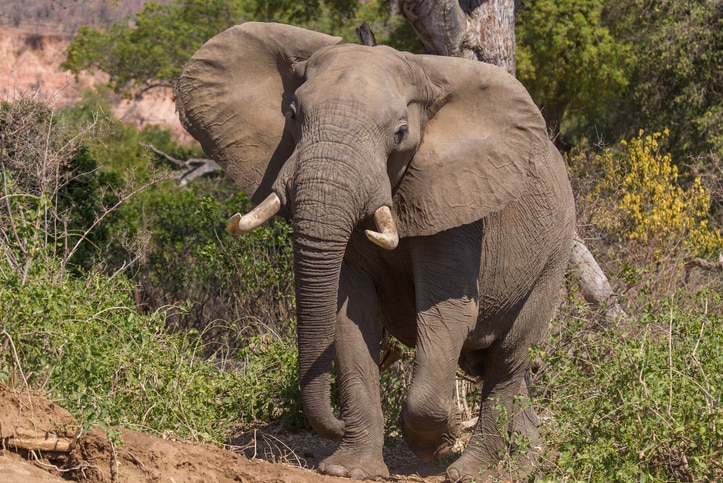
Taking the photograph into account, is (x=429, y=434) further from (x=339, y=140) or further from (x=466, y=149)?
(x=339, y=140)

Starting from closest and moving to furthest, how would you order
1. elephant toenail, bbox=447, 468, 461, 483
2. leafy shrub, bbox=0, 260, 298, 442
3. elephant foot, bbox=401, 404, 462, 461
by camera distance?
leafy shrub, bbox=0, 260, 298, 442, elephant foot, bbox=401, 404, 462, 461, elephant toenail, bbox=447, 468, 461, 483

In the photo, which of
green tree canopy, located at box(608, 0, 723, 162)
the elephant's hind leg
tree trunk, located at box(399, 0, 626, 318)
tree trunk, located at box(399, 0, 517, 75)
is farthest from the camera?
green tree canopy, located at box(608, 0, 723, 162)

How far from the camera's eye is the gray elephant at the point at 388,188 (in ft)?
17.0

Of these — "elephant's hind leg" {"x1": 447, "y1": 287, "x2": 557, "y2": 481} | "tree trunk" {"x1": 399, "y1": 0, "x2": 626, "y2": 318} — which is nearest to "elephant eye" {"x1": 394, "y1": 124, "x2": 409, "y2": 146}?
"elephant's hind leg" {"x1": 447, "y1": 287, "x2": 557, "y2": 481}

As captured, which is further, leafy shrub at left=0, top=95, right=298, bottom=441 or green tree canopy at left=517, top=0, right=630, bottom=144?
green tree canopy at left=517, top=0, right=630, bottom=144

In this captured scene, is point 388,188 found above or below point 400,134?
below

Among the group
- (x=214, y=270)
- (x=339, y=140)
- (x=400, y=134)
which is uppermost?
(x=339, y=140)

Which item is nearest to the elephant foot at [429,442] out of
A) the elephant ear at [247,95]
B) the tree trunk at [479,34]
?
the elephant ear at [247,95]

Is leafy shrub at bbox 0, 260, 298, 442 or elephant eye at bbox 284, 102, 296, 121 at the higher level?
elephant eye at bbox 284, 102, 296, 121

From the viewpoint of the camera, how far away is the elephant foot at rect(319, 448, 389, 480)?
5684mm

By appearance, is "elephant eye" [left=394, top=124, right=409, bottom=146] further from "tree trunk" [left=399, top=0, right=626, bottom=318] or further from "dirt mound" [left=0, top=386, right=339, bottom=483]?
"tree trunk" [left=399, top=0, right=626, bottom=318]

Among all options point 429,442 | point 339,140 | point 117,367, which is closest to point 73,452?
point 117,367

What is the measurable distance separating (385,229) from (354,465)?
1.38 meters

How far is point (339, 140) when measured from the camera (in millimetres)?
4949
